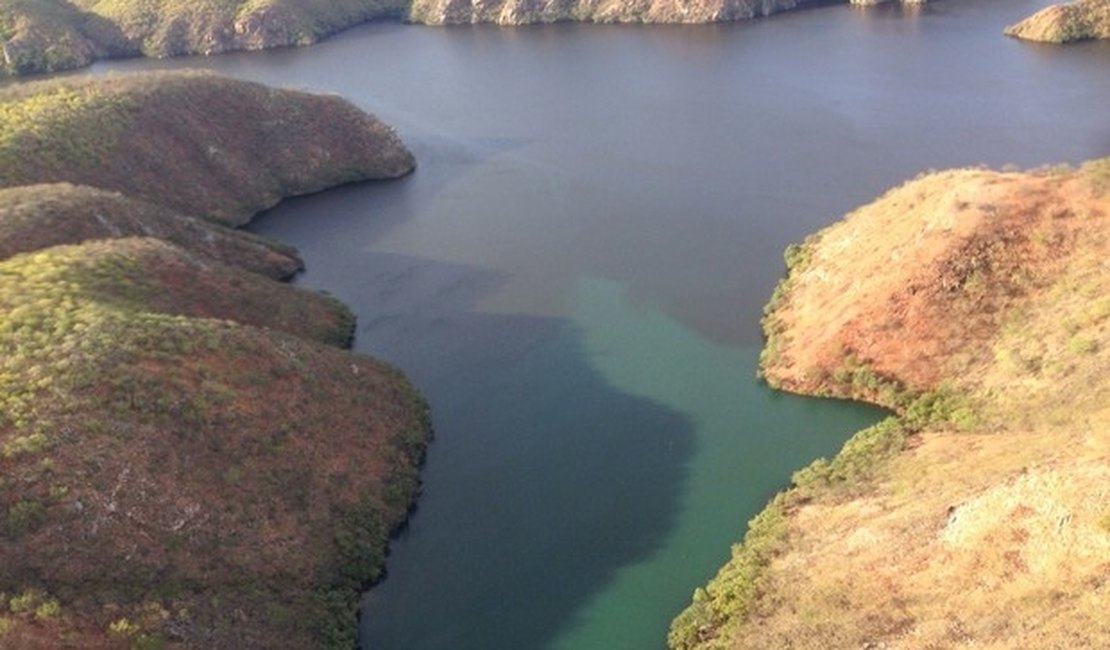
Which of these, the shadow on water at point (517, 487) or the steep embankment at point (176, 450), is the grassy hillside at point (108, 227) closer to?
the steep embankment at point (176, 450)

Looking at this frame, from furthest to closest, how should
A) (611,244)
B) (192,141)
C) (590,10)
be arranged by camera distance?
(590,10), (192,141), (611,244)

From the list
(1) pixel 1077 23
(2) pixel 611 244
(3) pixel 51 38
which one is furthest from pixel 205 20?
(1) pixel 1077 23

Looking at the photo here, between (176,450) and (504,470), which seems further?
(504,470)

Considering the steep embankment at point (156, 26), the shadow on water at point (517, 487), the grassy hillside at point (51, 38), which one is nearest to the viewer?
the shadow on water at point (517, 487)

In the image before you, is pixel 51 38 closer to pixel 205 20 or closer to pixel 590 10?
pixel 205 20

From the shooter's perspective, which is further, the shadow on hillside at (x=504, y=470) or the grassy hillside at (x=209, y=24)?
the grassy hillside at (x=209, y=24)

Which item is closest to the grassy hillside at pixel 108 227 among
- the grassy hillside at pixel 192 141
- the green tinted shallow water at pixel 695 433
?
the grassy hillside at pixel 192 141

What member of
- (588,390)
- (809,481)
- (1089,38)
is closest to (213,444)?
(588,390)
